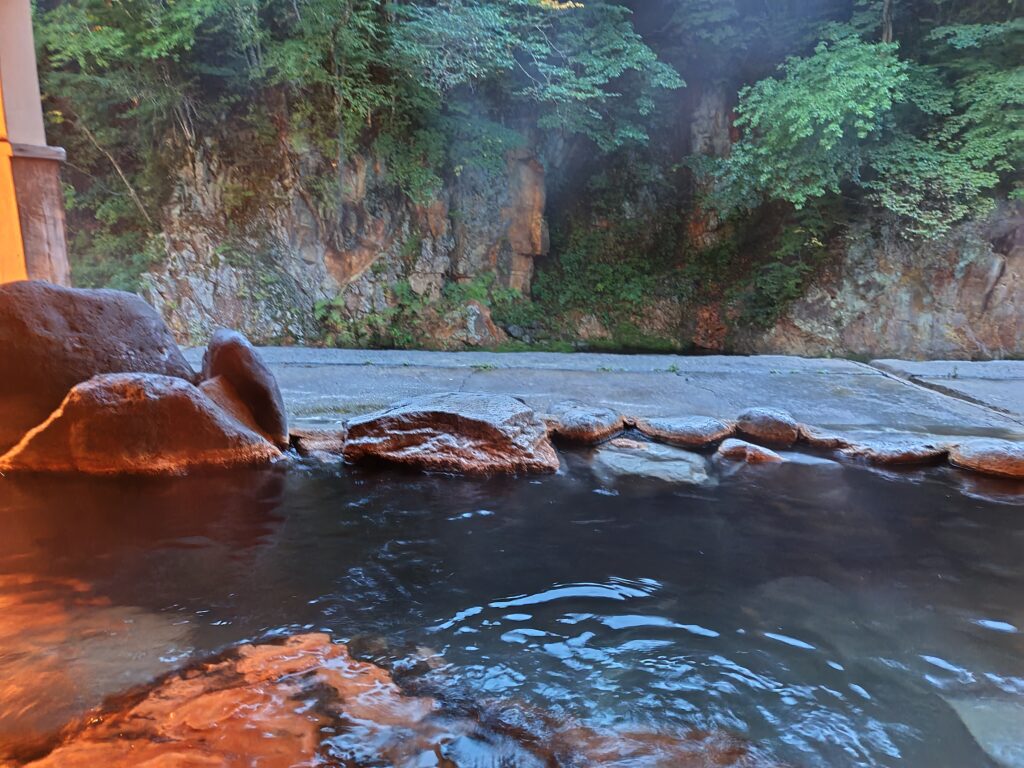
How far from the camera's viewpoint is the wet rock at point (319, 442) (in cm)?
361

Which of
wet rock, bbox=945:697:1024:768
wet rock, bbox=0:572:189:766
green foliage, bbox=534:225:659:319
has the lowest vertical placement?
wet rock, bbox=945:697:1024:768

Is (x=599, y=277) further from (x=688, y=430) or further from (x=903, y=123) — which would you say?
(x=688, y=430)

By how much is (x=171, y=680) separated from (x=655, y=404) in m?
3.19

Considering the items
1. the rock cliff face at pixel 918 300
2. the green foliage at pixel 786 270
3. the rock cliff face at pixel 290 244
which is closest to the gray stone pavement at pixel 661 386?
the rock cliff face at pixel 290 244

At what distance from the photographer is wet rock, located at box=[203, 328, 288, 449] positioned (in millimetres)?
3631

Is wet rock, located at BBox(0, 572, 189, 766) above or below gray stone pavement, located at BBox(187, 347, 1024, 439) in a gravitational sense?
below

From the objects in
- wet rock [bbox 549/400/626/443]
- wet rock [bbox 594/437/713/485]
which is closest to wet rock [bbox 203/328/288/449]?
wet rock [bbox 549/400/626/443]

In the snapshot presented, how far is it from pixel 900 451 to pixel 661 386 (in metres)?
1.58

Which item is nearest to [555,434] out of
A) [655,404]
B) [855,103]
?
[655,404]

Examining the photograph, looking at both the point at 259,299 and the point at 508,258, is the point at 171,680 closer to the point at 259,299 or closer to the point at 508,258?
the point at 259,299

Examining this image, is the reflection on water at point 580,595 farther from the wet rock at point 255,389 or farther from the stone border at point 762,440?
the wet rock at point 255,389

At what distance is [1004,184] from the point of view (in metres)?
9.23

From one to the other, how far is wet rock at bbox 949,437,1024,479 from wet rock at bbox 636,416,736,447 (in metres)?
1.17

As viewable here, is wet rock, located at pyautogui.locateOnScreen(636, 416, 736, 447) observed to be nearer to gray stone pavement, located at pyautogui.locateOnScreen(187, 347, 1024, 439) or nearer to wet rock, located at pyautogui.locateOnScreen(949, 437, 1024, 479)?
gray stone pavement, located at pyautogui.locateOnScreen(187, 347, 1024, 439)
